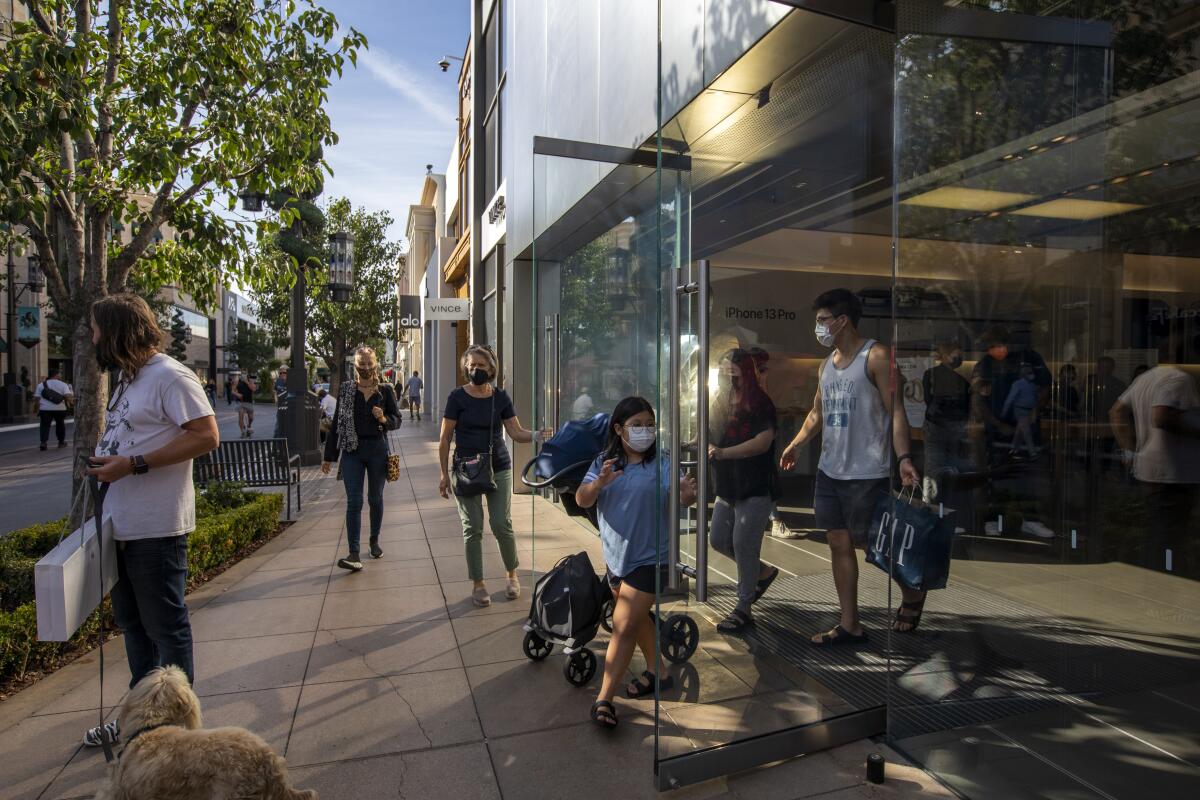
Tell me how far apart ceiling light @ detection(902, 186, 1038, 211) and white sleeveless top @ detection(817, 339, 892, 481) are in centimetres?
75

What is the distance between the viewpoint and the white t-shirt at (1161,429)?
484 centimetres

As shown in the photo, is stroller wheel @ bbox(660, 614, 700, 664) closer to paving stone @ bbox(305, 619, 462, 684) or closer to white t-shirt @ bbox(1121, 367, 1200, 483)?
paving stone @ bbox(305, 619, 462, 684)

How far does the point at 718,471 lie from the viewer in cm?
349

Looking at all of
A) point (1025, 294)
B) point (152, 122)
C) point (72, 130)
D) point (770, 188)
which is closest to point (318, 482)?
point (152, 122)

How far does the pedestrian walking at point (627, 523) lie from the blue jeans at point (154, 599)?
168 centimetres

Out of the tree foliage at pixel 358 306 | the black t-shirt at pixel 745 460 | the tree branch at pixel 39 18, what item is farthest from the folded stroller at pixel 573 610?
the tree foliage at pixel 358 306

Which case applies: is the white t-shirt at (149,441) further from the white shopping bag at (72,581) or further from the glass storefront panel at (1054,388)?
the glass storefront panel at (1054,388)

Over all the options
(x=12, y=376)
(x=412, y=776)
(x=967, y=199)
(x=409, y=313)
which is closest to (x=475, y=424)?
(x=412, y=776)

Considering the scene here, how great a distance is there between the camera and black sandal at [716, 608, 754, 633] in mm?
3334

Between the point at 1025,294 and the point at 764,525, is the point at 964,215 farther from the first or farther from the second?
the point at 764,525

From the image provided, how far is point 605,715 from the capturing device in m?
3.41

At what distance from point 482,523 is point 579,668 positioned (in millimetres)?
1712

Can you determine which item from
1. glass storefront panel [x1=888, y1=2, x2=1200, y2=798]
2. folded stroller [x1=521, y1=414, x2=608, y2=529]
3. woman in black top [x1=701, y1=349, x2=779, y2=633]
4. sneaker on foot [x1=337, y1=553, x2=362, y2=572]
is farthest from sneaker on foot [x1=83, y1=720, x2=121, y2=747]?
glass storefront panel [x1=888, y1=2, x2=1200, y2=798]

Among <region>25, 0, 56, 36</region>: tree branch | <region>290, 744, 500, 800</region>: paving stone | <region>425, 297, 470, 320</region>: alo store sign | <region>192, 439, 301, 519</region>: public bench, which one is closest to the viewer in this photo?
<region>290, 744, 500, 800</region>: paving stone
